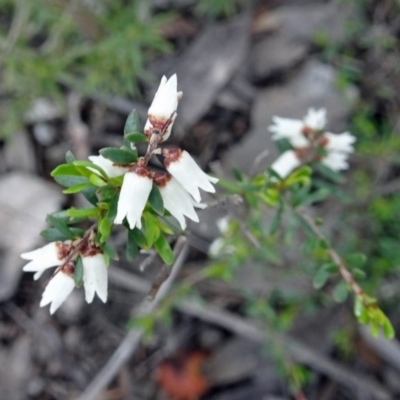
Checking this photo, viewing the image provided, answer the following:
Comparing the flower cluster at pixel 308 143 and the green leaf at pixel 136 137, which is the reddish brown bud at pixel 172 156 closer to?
the green leaf at pixel 136 137

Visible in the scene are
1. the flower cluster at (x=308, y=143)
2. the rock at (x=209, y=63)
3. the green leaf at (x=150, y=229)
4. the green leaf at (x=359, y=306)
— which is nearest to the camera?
the green leaf at (x=150, y=229)

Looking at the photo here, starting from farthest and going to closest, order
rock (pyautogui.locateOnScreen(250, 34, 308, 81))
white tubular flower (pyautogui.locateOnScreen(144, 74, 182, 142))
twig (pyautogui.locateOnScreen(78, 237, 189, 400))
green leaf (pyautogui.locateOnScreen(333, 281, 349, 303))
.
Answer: rock (pyautogui.locateOnScreen(250, 34, 308, 81))
twig (pyautogui.locateOnScreen(78, 237, 189, 400))
green leaf (pyautogui.locateOnScreen(333, 281, 349, 303))
white tubular flower (pyautogui.locateOnScreen(144, 74, 182, 142))

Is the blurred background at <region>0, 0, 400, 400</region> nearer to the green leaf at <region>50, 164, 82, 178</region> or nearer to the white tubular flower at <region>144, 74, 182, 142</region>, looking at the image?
the green leaf at <region>50, 164, 82, 178</region>

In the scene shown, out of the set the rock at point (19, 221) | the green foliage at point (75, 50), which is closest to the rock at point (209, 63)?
the green foliage at point (75, 50)

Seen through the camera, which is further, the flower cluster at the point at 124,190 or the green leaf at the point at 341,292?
the green leaf at the point at 341,292

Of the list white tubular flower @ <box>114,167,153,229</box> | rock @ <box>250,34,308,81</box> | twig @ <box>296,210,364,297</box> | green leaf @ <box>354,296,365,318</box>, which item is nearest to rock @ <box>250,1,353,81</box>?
rock @ <box>250,34,308,81</box>

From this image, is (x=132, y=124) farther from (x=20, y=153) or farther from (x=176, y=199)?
(x=20, y=153)
